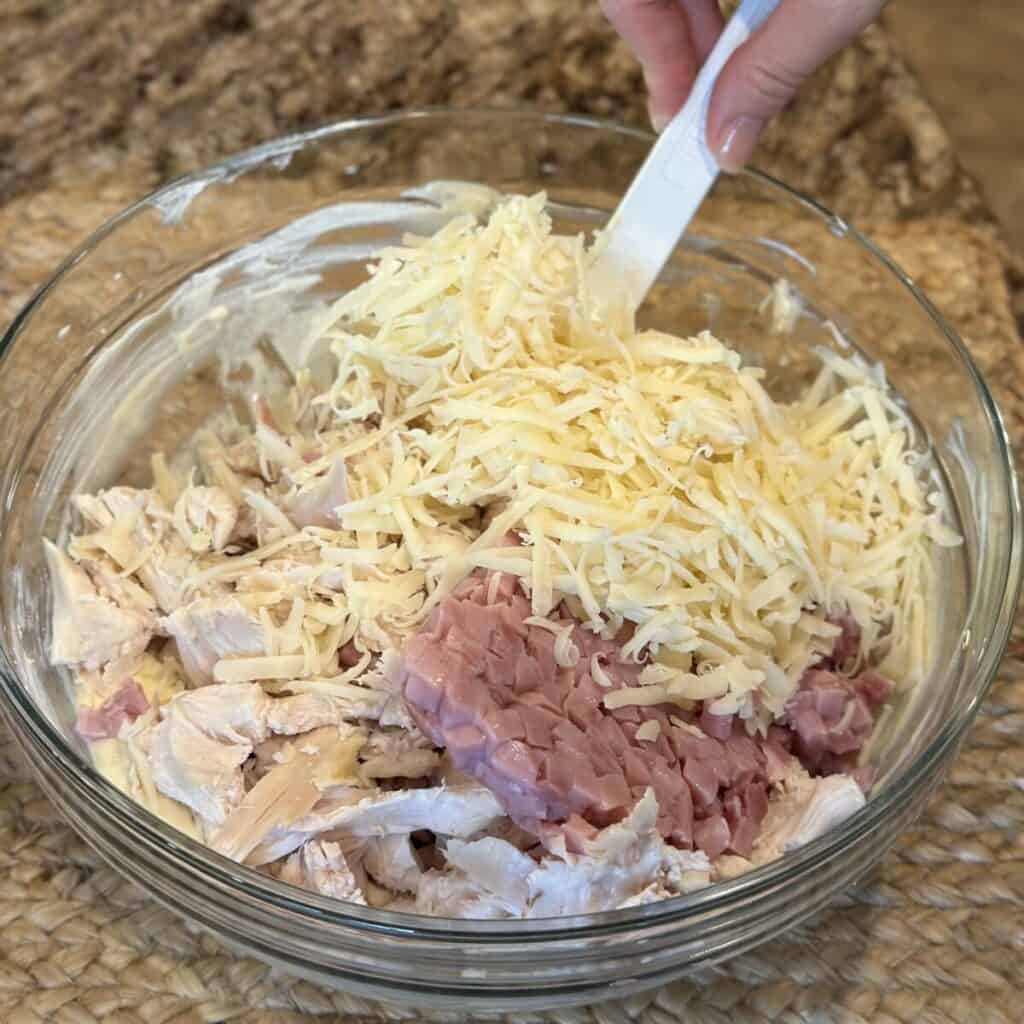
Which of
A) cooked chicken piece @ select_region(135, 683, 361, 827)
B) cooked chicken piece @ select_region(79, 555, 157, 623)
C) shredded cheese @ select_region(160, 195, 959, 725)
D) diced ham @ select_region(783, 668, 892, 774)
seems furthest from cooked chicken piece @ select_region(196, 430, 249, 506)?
diced ham @ select_region(783, 668, 892, 774)

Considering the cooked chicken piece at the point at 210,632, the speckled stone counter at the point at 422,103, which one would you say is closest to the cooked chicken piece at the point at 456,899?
the speckled stone counter at the point at 422,103

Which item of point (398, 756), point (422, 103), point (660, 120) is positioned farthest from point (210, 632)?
point (422, 103)

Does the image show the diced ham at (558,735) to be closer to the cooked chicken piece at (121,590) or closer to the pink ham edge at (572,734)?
the pink ham edge at (572,734)

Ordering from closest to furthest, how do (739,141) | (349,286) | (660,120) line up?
(739,141) → (660,120) → (349,286)

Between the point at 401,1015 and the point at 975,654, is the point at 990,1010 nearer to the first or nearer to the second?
the point at 975,654

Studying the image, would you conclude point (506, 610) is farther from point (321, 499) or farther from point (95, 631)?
point (95, 631)

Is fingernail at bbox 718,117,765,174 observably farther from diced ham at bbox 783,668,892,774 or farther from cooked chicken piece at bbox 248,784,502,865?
cooked chicken piece at bbox 248,784,502,865
